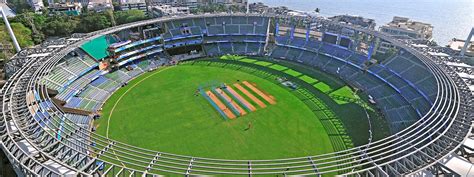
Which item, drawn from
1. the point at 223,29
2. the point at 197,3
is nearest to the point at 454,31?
the point at 223,29

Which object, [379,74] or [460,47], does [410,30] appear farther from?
[379,74]

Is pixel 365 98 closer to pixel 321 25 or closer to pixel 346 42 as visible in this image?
pixel 346 42

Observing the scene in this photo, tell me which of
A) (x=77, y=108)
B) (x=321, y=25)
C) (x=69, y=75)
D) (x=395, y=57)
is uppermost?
(x=321, y=25)

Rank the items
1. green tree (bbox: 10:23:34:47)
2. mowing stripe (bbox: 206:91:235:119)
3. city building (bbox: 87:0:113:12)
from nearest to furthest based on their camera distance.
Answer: mowing stripe (bbox: 206:91:235:119)
green tree (bbox: 10:23:34:47)
city building (bbox: 87:0:113:12)

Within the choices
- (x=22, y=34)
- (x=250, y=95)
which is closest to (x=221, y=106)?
(x=250, y=95)

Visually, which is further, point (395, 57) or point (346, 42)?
point (346, 42)

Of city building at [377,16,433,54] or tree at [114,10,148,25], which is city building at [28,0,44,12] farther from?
city building at [377,16,433,54]

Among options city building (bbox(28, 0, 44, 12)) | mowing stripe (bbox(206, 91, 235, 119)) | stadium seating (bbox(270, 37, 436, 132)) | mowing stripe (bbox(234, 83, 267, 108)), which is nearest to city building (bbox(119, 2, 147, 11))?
city building (bbox(28, 0, 44, 12))
